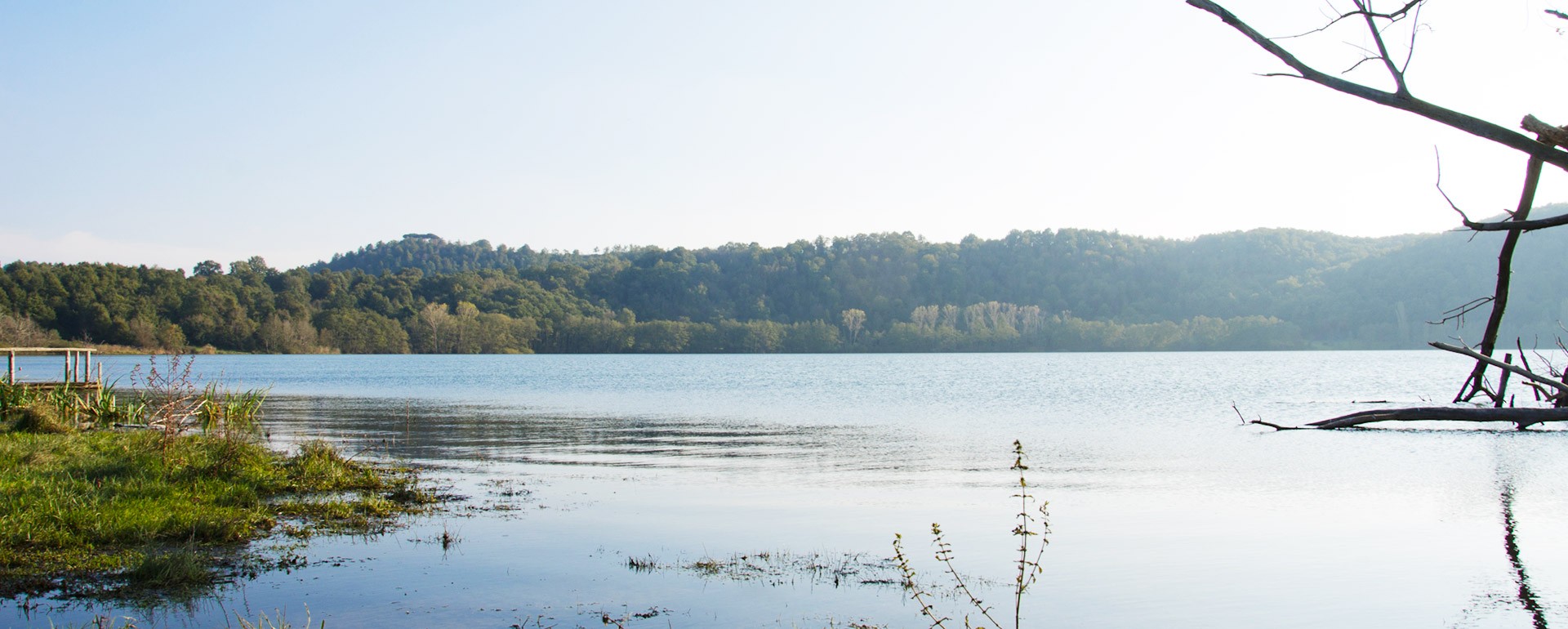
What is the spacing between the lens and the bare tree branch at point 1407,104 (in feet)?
7.27

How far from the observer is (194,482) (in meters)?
12.7

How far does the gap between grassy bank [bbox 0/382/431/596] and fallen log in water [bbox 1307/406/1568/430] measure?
8.70 metres

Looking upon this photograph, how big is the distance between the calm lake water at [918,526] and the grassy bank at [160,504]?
0.64 metres

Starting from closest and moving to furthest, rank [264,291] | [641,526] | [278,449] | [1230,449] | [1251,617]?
[1251,617] < [641,526] < [278,449] < [1230,449] < [264,291]

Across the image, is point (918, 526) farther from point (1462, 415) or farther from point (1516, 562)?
point (1462, 415)

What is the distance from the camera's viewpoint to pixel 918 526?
12.9 meters

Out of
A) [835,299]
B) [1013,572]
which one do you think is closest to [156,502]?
[1013,572]

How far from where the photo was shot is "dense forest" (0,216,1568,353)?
383 feet

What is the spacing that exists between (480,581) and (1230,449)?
19.1m

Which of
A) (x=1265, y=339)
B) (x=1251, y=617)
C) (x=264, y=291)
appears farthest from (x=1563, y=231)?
(x=264, y=291)

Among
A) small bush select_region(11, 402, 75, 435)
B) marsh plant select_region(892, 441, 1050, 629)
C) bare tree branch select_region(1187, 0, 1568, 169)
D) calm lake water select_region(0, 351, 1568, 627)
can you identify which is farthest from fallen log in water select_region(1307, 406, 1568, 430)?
small bush select_region(11, 402, 75, 435)

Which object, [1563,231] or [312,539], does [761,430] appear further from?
[1563,231]

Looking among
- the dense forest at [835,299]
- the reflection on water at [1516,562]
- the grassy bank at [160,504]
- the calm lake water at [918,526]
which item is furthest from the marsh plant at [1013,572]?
the dense forest at [835,299]

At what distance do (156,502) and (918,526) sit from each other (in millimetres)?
8296
